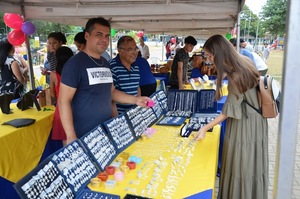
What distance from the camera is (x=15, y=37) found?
3766 mm

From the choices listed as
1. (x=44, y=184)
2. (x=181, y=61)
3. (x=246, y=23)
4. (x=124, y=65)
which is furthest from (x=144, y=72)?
(x=246, y=23)

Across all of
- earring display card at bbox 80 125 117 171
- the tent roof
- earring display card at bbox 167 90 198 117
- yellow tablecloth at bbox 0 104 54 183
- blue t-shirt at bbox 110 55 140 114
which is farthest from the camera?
the tent roof

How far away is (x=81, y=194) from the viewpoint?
4.32 feet

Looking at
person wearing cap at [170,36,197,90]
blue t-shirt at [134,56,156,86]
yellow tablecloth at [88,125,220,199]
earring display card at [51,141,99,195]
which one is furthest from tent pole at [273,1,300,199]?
person wearing cap at [170,36,197,90]

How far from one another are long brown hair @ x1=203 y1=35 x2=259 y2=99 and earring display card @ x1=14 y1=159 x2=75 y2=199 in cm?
124

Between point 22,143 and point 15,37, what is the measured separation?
6.18 feet

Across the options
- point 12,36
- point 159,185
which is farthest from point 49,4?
point 159,185

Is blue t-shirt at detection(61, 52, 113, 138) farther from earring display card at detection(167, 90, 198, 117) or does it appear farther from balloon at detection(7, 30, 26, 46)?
balloon at detection(7, 30, 26, 46)

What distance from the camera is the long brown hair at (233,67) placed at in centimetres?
185

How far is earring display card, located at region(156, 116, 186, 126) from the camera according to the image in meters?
2.49

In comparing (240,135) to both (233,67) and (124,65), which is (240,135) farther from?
(124,65)

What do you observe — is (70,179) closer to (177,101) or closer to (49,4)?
(177,101)

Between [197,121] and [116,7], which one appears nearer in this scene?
[197,121]

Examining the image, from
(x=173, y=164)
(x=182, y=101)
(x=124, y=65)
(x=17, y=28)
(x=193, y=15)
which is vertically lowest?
(x=173, y=164)
